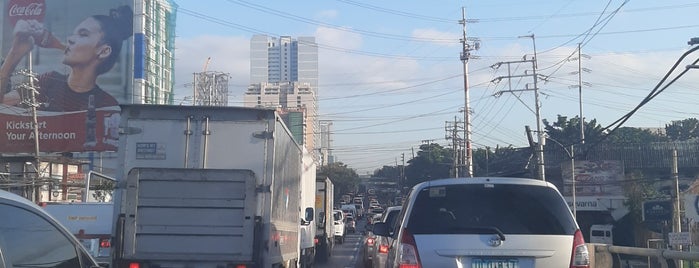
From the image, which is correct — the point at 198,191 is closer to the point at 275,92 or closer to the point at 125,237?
the point at 125,237

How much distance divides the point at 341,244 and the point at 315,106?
54.6 metres

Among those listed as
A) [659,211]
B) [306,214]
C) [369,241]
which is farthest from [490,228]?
[659,211]

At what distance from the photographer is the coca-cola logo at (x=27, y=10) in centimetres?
5366

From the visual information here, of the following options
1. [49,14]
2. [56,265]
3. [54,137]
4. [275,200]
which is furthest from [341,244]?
[56,265]

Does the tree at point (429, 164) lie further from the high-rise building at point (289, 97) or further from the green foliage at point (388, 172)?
the green foliage at point (388, 172)

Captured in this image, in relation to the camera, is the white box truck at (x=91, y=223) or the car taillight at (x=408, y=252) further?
the white box truck at (x=91, y=223)

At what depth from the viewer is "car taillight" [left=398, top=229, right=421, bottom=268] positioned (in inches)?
275

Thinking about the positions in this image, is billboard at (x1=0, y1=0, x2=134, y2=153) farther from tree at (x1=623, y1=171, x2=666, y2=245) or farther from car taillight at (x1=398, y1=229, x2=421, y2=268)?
car taillight at (x1=398, y1=229, x2=421, y2=268)

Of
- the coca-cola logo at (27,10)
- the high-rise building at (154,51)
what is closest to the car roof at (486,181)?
the high-rise building at (154,51)

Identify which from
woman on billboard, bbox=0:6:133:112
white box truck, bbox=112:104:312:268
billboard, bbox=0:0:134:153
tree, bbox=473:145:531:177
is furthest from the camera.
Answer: tree, bbox=473:145:531:177

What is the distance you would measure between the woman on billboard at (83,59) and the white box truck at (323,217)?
26142 mm

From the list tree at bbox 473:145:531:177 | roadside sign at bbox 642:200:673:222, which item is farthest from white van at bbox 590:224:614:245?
tree at bbox 473:145:531:177

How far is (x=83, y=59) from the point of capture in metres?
52.0

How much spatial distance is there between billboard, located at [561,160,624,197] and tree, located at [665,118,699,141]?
913 inches
